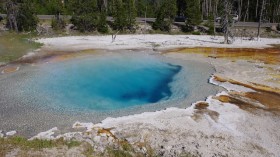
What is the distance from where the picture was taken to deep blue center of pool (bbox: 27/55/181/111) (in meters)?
19.6

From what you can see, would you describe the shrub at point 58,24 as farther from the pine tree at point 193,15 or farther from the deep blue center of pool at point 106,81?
the pine tree at point 193,15

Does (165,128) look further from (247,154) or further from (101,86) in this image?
(101,86)

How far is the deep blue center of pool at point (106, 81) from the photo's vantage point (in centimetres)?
1958

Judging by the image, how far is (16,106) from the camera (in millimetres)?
17359

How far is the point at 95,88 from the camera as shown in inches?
891

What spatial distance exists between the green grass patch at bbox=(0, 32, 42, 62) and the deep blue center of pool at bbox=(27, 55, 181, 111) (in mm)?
4647

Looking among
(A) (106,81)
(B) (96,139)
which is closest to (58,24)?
(A) (106,81)

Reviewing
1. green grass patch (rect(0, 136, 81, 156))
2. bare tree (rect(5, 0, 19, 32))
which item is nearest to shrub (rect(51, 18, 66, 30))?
bare tree (rect(5, 0, 19, 32))

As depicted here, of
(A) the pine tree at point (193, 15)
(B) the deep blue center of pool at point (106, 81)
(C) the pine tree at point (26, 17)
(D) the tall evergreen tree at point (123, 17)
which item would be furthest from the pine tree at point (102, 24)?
(B) the deep blue center of pool at point (106, 81)

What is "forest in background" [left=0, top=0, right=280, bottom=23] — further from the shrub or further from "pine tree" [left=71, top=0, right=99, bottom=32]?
the shrub

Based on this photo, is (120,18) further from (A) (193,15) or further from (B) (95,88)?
(B) (95,88)

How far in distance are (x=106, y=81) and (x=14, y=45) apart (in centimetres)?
1465

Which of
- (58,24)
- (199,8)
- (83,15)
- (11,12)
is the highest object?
(11,12)

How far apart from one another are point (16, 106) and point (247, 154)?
39.7 feet
